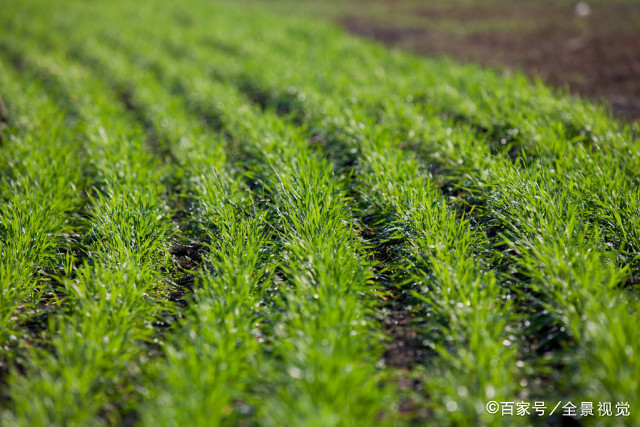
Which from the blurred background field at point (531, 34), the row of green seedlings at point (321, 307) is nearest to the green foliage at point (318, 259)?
the row of green seedlings at point (321, 307)

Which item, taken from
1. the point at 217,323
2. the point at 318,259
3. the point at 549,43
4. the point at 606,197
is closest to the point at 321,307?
the point at 318,259

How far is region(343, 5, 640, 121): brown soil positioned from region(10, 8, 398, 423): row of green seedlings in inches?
157

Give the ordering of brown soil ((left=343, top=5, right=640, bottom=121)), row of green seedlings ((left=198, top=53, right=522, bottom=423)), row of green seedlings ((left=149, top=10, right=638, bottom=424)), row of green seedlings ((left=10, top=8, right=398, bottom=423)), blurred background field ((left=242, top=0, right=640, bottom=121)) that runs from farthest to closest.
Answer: blurred background field ((left=242, top=0, right=640, bottom=121))
brown soil ((left=343, top=5, right=640, bottom=121))
row of green seedlings ((left=149, top=10, right=638, bottom=424))
row of green seedlings ((left=198, top=53, right=522, bottom=423))
row of green seedlings ((left=10, top=8, right=398, bottom=423))

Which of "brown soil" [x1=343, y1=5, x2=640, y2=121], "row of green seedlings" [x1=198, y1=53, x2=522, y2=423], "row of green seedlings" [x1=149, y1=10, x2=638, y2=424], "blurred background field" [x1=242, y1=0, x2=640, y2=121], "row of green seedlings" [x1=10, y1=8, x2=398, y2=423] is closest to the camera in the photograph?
"row of green seedlings" [x1=10, y1=8, x2=398, y2=423]

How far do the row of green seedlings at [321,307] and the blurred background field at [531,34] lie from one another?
13.0ft

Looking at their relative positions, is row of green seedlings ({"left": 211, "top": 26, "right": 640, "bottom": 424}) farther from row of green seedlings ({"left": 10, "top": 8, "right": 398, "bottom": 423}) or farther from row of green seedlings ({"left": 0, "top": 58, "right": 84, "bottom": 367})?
row of green seedlings ({"left": 0, "top": 58, "right": 84, "bottom": 367})

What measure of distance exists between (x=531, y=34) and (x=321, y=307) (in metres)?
10.2

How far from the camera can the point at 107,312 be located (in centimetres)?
220

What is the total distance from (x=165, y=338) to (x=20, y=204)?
69.2 inches

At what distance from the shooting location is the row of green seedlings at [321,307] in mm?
1730

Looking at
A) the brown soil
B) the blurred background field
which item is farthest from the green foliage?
the blurred background field

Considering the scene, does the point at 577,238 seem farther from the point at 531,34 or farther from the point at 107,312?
the point at 531,34

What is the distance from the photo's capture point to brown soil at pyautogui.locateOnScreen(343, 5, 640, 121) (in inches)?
250

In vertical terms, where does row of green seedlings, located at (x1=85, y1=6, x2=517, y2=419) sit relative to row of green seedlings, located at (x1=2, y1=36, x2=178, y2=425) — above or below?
above
